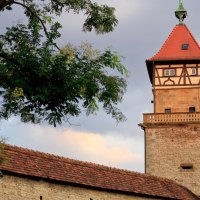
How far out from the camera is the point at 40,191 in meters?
20.4

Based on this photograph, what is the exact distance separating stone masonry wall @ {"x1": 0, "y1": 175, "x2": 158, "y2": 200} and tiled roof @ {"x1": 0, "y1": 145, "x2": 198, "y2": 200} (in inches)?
7.9

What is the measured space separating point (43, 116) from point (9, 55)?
46.5 inches

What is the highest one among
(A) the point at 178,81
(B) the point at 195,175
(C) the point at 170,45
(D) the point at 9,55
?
(C) the point at 170,45

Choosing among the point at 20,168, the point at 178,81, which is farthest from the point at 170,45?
the point at 20,168

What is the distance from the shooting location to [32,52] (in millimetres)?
11062

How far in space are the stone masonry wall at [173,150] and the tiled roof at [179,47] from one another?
4452mm

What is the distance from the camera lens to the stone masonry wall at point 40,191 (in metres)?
19.3

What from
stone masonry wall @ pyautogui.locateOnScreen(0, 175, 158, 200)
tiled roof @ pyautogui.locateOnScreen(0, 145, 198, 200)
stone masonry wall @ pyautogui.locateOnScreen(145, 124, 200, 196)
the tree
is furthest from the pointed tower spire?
the tree

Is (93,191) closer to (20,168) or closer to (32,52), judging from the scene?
(20,168)

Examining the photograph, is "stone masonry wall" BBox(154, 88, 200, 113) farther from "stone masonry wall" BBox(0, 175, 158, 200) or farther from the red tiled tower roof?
"stone masonry wall" BBox(0, 175, 158, 200)

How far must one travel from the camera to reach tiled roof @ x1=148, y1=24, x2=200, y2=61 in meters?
36.2

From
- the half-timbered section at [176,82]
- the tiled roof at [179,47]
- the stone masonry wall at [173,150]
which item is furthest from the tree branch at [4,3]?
the tiled roof at [179,47]

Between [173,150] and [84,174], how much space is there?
36.9ft

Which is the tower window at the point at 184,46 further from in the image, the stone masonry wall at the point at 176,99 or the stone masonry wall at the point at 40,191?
the stone masonry wall at the point at 40,191
